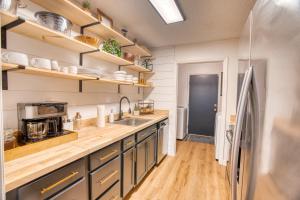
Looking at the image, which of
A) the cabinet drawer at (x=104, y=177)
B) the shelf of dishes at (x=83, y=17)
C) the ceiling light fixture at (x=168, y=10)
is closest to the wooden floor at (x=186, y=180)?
the cabinet drawer at (x=104, y=177)

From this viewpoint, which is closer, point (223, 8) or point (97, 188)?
point (97, 188)

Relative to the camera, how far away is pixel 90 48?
65.4 inches

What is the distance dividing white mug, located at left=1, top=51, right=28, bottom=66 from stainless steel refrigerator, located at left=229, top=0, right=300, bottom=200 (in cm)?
140

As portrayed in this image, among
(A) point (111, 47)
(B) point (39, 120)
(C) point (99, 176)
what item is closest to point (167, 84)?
(A) point (111, 47)

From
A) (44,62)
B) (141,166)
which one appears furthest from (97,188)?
(44,62)

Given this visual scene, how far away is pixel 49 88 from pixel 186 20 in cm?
189

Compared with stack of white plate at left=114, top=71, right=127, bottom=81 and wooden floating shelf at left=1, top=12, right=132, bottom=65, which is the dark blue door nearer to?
stack of white plate at left=114, top=71, right=127, bottom=81

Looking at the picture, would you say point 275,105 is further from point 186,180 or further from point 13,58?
point 186,180

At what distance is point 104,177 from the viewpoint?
137cm

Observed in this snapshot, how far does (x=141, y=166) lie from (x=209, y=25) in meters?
2.25

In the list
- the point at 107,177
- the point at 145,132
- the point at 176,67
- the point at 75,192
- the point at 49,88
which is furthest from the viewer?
the point at 176,67

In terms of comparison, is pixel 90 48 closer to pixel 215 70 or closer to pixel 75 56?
pixel 75 56

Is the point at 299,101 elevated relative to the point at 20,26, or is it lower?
lower

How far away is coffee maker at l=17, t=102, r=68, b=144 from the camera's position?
1.14m
